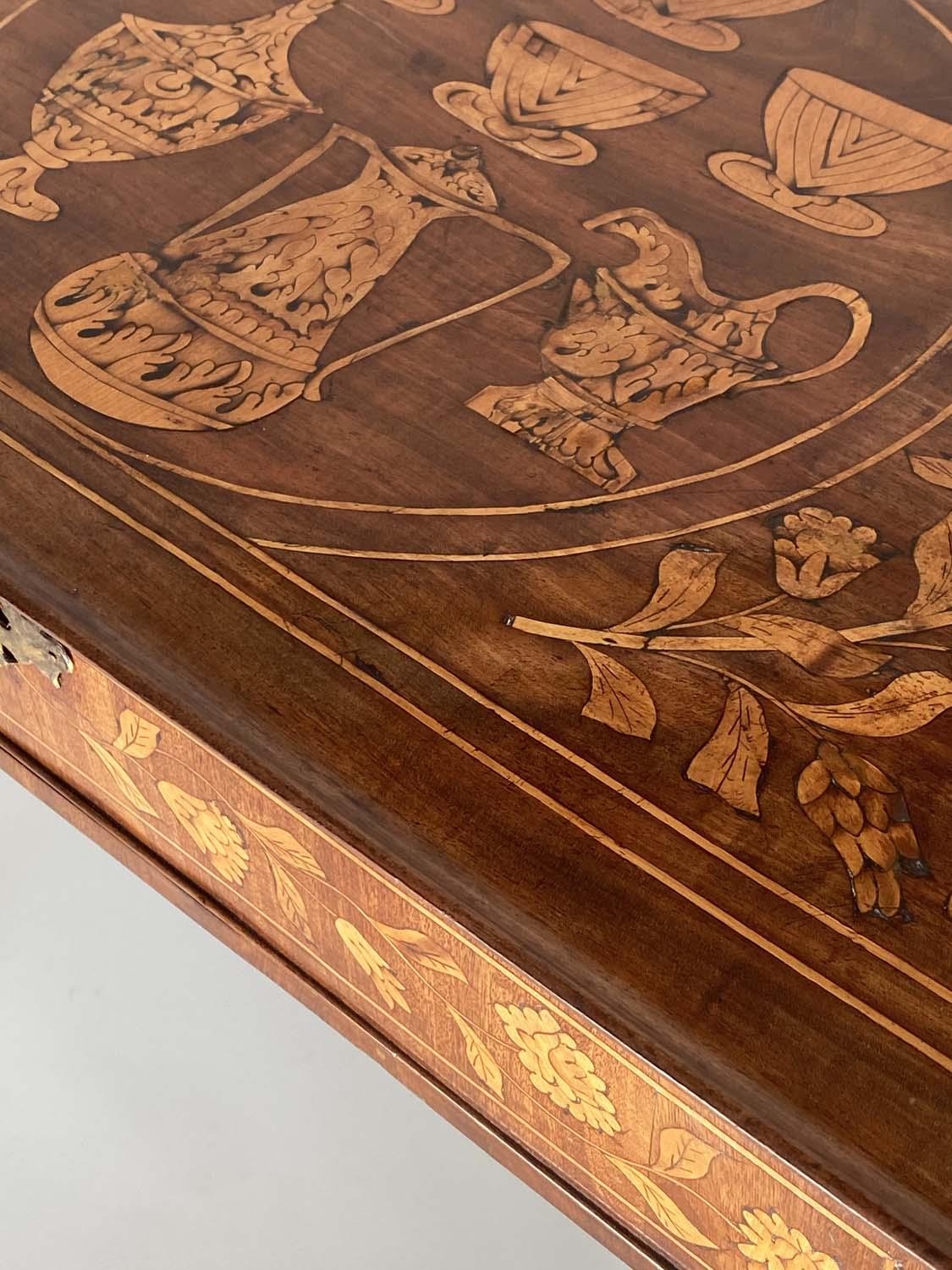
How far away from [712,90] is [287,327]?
548 millimetres

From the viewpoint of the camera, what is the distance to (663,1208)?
101cm

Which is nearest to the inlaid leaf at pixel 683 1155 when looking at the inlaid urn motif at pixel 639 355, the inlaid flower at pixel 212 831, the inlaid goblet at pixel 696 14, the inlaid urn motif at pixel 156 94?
the inlaid flower at pixel 212 831

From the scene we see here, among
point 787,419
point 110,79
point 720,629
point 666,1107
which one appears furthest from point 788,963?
point 110,79

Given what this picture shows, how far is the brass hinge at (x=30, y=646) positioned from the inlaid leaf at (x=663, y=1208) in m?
0.55

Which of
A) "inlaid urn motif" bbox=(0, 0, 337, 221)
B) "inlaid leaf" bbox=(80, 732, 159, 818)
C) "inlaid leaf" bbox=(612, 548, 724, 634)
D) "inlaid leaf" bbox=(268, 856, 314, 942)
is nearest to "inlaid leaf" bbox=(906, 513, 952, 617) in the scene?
"inlaid leaf" bbox=(612, 548, 724, 634)

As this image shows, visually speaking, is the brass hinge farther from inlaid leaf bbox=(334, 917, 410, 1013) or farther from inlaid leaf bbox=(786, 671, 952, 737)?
inlaid leaf bbox=(786, 671, 952, 737)

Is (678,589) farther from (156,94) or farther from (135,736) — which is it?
(156,94)

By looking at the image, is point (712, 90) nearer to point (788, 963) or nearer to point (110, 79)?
point (110, 79)

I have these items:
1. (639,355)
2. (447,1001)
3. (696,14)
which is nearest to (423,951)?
(447,1001)

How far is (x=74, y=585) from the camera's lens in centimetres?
110

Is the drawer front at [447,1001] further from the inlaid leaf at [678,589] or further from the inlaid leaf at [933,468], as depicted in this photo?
the inlaid leaf at [933,468]

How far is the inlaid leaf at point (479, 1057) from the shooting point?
1061 mm

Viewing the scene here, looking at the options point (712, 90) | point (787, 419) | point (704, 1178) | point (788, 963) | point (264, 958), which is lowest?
point (264, 958)

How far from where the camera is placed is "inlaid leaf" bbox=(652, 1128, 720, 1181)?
917 mm
